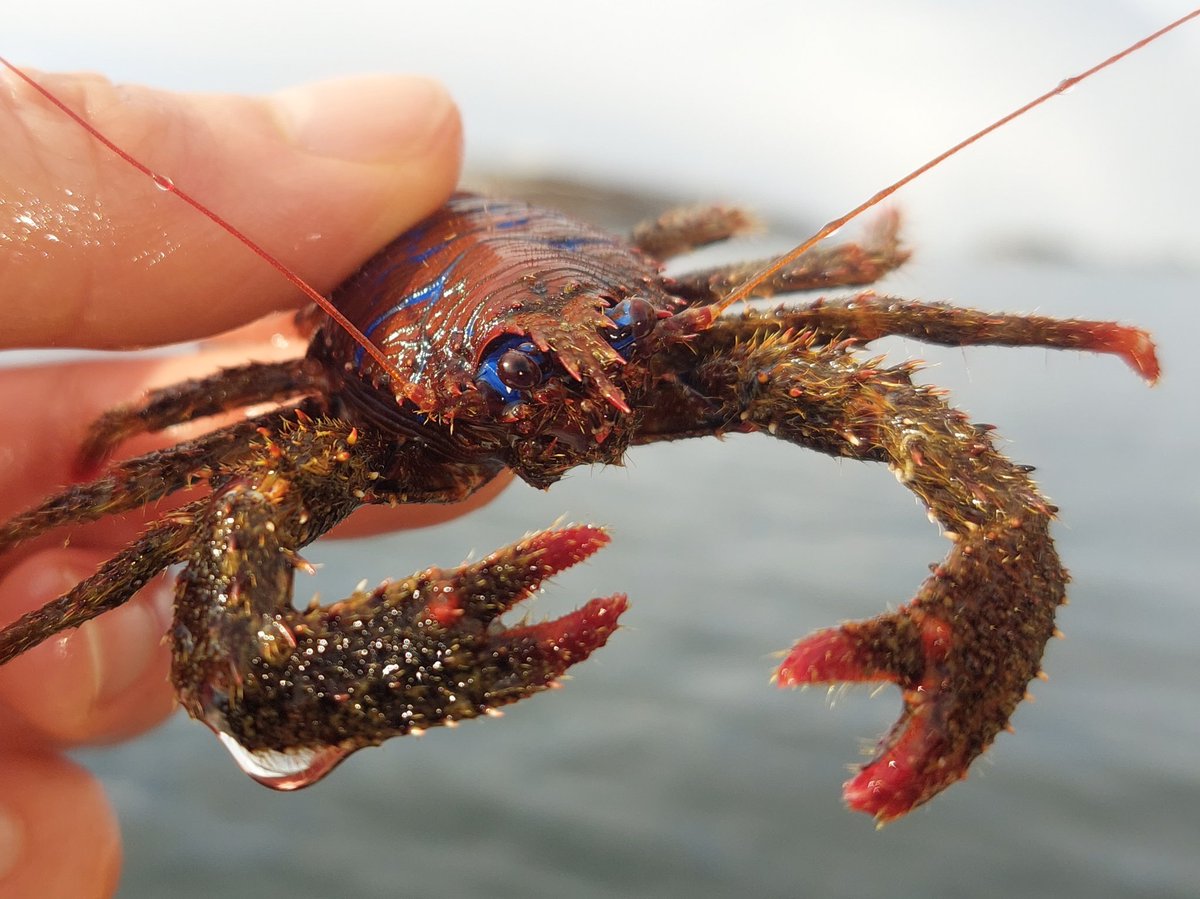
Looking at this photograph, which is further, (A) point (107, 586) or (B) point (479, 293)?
(B) point (479, 293)

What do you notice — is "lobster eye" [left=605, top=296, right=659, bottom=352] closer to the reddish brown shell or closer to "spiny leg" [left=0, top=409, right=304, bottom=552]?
the reddish brown shell

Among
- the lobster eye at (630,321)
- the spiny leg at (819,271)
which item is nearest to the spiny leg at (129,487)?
the lobster eye at (630,321)

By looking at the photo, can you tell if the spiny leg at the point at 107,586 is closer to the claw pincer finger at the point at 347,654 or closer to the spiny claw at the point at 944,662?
the claw pincer finger at the point at 347,654

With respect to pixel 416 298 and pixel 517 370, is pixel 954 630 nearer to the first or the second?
pixel 517 370

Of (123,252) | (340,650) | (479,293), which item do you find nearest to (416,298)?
(479,293)

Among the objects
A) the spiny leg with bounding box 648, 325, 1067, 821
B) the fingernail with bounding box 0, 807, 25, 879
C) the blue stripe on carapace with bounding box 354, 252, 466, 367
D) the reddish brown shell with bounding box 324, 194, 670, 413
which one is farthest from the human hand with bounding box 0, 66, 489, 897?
the spiny leg with bounding box 648, 325, 1067, 821

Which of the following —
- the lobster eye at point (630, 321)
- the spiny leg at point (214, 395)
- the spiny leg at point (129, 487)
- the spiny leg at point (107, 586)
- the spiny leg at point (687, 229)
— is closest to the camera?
the spiny leg at point (107, 586)

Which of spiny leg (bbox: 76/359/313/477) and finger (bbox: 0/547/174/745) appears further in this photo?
finger (bbox: 0/547/174/745)
